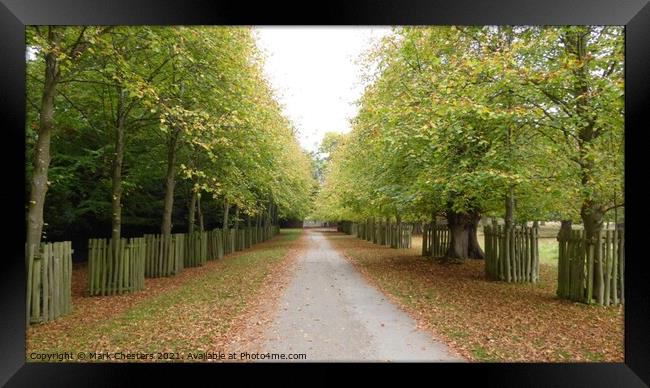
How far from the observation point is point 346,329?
6723 millimetres

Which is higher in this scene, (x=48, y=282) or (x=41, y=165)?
(x=41, y=165)

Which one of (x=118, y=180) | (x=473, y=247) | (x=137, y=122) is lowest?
(x=473, y=247)

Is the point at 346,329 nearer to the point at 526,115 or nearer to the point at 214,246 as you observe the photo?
the point at 526,115

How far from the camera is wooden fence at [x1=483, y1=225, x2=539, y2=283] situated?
11.7 metres

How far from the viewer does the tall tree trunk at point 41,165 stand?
7234mm

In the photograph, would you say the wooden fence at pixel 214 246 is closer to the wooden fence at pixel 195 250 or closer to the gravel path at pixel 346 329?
the wooden fence at pixel 195 250

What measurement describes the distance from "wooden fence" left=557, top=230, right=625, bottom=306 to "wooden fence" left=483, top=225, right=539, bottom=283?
299 centimetres

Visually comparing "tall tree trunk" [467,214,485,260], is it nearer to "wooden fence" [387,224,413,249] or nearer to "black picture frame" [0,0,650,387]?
"wooden fence" [387,224,413,249]

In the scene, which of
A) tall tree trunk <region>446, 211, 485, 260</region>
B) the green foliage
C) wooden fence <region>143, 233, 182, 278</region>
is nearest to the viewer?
the green foliage

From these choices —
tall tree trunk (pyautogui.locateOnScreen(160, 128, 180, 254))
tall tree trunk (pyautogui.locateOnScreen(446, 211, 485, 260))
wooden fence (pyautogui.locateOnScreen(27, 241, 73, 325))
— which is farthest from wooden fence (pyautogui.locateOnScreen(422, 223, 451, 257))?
wooden fence (pyautogui.locateOnScreen(27, 241, 73, 325))

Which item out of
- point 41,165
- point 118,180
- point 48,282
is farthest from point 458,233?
point 41,165
